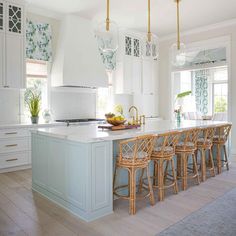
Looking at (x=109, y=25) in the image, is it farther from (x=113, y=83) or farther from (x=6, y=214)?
Result: (x=113, y=83)

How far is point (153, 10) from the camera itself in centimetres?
552

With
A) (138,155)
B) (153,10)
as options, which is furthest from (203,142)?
(153,10)

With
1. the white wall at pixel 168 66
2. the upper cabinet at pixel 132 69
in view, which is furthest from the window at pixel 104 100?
the white wall at pixel 168 66

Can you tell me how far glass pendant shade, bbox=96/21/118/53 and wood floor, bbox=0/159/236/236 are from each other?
2.03 metres

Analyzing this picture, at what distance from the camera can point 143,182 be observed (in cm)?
362

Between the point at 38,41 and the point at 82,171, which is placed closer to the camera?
the point at 82,171

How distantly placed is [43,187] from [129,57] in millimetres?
4561

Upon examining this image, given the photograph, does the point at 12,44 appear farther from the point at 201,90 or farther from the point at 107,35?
the point at 201,90

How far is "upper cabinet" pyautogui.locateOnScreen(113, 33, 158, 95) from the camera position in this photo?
683 cm

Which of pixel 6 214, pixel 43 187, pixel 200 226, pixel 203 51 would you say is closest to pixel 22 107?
pixel 43 187

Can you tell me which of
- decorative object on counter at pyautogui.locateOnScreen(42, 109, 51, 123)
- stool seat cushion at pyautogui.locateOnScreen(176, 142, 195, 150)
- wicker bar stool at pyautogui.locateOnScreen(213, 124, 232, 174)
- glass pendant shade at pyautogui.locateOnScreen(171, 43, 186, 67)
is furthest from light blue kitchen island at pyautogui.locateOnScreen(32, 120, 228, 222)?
decorative object on counter at pyautogui.locateOnScreen(42, 109, 51, 123)

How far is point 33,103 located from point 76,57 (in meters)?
1.41

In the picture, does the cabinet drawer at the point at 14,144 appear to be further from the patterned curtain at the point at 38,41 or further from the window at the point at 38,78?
the patterned curtain at the point at 38,41

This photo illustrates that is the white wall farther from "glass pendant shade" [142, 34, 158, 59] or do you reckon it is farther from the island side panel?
the island side panel
